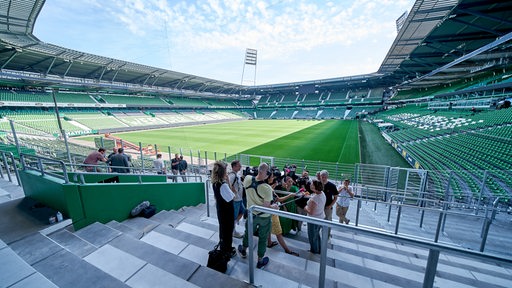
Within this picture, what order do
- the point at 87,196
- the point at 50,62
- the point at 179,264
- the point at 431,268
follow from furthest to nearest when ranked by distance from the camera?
the point at 50,62 → the point at 87,196 → the point at 179,264 → the point at 431,268

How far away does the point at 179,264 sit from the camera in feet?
7.44

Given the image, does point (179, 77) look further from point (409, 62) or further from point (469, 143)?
point (469, 143)

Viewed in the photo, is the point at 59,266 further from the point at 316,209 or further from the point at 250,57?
the point at 250,57

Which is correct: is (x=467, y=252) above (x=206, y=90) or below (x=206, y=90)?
below

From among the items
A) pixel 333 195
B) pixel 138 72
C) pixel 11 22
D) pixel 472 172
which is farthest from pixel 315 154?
pixel 138 72

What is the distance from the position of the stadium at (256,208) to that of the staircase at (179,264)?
2 cm

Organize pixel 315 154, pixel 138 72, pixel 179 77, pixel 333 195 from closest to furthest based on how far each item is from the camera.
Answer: pixel 333 195 < pixel 315 154 < pixel 138 72 < pixel 179 77

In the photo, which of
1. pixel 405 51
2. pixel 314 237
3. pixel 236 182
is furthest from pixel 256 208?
pixel 405 51

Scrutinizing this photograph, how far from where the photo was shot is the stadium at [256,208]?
7.10ft

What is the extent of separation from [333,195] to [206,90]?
5599cm

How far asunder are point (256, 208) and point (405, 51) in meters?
26.8

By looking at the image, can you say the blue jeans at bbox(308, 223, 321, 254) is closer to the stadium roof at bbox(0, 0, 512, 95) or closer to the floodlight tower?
the stadium roof at bbox(0, 0, 512, 95)

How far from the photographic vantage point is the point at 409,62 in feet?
79.0

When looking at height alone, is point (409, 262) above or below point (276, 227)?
below
